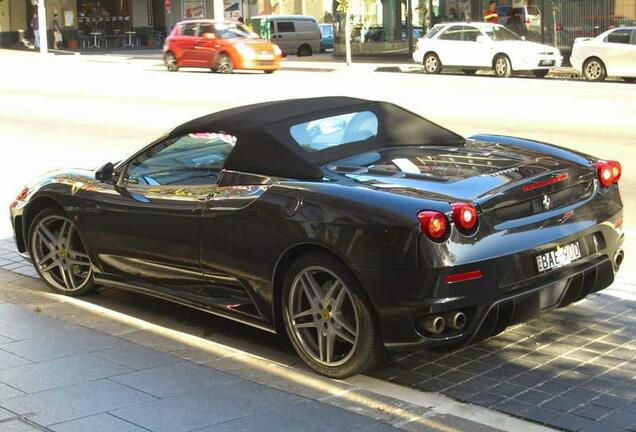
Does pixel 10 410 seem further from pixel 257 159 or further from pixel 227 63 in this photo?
pixel 227 63

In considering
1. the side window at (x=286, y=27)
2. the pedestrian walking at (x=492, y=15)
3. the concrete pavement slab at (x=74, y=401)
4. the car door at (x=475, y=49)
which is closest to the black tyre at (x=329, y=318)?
the concrete pavement slab at (x=74, y=401)

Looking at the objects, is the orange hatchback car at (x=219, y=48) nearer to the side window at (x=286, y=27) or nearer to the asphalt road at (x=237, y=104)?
the asphalt road at (x=237, y=104)

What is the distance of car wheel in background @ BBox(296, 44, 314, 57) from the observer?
45125 mm

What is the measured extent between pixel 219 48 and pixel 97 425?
28.0 meters

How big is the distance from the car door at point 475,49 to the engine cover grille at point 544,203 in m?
23.3

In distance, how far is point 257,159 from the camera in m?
5.64

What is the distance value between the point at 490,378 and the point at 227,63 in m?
27.5

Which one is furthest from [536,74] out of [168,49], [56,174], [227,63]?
[56,174]

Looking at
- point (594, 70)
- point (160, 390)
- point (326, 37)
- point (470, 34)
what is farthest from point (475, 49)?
point (160, 390)

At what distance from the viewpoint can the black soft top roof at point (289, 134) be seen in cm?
555

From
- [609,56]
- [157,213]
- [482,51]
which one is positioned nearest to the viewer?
[157,213]

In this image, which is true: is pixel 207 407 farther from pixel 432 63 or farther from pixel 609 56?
pixel 432 63

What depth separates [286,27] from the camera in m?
44.5

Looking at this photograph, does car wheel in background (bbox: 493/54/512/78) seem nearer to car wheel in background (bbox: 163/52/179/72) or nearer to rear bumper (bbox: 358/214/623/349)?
car wheel in background (bbox: 163/52/179/72)
